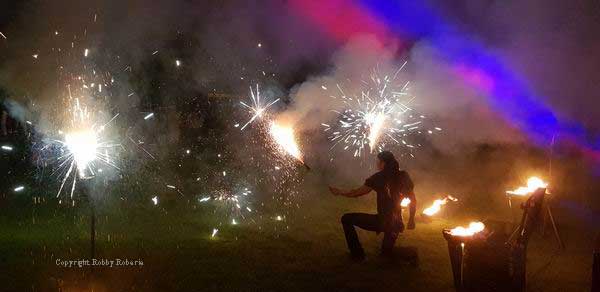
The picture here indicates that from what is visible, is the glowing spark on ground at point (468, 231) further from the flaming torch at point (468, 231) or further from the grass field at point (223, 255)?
the grass field at point (223, 255)

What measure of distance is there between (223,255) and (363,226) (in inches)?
72.8

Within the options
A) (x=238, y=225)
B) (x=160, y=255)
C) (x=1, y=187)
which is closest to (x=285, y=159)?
(x=238, y=225)

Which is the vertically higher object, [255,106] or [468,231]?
[255,106]

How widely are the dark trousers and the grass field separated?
184 mm

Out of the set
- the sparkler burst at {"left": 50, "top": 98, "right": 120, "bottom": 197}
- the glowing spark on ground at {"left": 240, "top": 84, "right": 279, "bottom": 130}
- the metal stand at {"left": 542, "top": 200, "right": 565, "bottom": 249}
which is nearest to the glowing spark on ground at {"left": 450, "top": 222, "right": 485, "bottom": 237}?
the metal stand at {"left": 542, "top": 200, "right": 565, "bottom": 249}

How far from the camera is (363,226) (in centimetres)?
632

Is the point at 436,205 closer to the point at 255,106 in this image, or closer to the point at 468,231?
the point at 468,231

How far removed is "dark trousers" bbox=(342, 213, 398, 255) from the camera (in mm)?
6211

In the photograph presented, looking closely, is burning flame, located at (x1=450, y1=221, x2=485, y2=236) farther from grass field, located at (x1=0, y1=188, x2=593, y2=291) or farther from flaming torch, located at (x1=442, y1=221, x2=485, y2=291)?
grass field, located at (x1=0, y1=188, x2=593, y2=291)

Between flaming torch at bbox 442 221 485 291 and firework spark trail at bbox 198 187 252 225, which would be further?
firework spark trail at bbox 198 187 252 225

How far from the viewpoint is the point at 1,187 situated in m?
10.7

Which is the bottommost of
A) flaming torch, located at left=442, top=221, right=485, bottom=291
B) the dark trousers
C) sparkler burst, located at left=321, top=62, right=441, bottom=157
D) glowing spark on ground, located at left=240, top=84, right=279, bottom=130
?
flaming torch, located at left=442, top=221, right=485, bottom=291

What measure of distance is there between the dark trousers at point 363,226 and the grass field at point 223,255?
18cm

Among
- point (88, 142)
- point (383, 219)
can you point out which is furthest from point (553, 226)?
point (88, 142)
